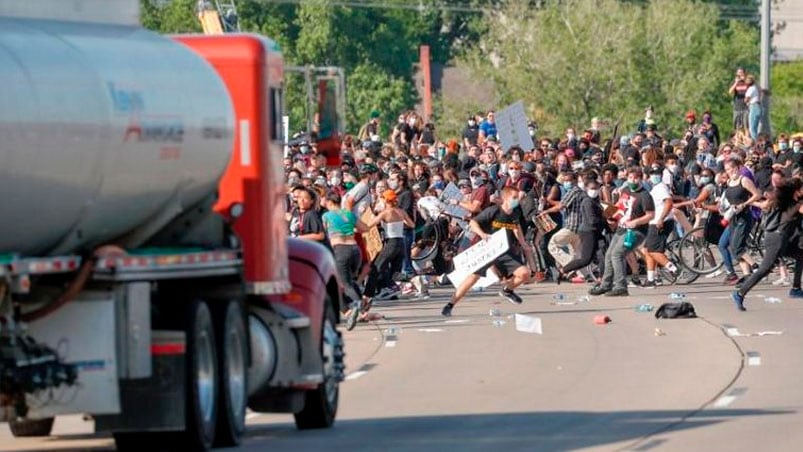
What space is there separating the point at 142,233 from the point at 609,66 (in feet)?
181

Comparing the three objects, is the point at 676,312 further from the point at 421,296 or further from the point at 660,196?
the point at 660,196

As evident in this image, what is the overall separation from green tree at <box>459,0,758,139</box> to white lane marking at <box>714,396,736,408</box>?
49291 millimetres

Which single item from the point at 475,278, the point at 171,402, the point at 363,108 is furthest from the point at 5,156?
the point at 363,108

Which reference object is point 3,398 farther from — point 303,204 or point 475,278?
point 475,278

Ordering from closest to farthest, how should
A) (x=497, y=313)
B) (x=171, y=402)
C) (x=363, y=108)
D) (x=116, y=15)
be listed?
1. (x=171, y=402)
2. (x=116, y=15)
3. (x=497, y=313)
4. (x=363, y=108)

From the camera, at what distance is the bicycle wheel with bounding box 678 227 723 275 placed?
107 feet

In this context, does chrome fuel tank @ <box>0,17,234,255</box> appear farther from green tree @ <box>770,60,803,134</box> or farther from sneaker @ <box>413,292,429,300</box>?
green tree @ <box>770,60,803,134</box>

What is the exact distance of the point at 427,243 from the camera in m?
33.5

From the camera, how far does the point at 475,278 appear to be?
88.8ft

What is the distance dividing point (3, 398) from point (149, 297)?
3.64 ft

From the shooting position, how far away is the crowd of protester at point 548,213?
27.3 m

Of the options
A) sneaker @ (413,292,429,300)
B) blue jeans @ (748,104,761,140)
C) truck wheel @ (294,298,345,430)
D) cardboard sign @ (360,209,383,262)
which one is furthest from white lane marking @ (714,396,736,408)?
blue jeans @ (748,104,761,140)

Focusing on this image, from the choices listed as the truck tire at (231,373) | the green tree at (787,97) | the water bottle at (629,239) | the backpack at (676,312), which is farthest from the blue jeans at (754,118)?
the truck tire at (231,373)

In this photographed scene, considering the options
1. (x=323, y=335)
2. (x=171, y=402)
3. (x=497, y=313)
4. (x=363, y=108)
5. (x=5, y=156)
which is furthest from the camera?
(x=363, y=108)
